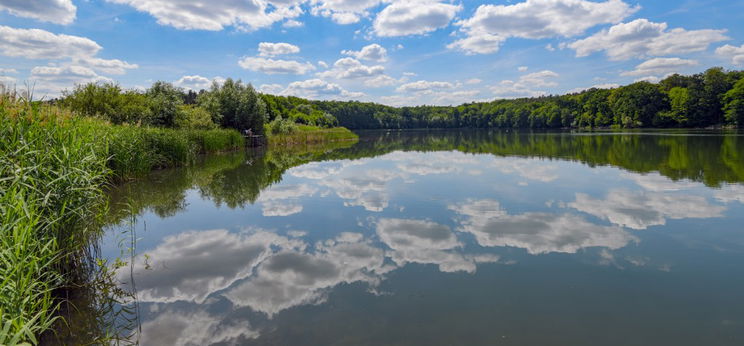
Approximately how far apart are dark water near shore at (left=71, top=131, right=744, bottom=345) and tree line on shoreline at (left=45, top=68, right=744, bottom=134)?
15.4 metres

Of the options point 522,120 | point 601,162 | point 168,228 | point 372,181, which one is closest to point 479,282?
point 168,228

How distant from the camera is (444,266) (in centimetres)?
597

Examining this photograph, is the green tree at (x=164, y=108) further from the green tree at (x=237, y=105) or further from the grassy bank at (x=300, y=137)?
the grassy bank at (x=300, y=137)

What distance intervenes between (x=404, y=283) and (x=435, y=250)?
1458 mm

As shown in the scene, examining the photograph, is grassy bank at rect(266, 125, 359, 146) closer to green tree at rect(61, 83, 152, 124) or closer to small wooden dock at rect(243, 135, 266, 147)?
small wooden dock at rect(243, 135, 266, 147)

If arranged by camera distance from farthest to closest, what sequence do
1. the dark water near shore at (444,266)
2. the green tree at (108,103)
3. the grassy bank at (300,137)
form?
the grassy bank at (300,137), the green tree at (108,103), the dark water near shore at (444,266)

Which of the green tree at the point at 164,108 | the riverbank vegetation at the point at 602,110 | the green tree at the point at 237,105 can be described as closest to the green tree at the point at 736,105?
the riverbank vegetation at the point at 602,110

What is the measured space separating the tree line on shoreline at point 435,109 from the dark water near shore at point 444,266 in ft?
50.4

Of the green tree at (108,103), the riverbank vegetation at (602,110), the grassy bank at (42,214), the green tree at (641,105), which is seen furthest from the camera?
the green tree at (641,105)

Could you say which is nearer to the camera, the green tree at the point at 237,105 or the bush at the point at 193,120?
the bush at the point at 193,120

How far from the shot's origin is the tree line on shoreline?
25.0 metres

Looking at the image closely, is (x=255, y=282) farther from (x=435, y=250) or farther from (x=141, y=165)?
(x=141, y=165)

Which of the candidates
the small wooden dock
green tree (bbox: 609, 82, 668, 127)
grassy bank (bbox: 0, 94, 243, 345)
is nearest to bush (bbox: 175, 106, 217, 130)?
the small wooden dock

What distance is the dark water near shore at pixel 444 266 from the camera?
4211mm
